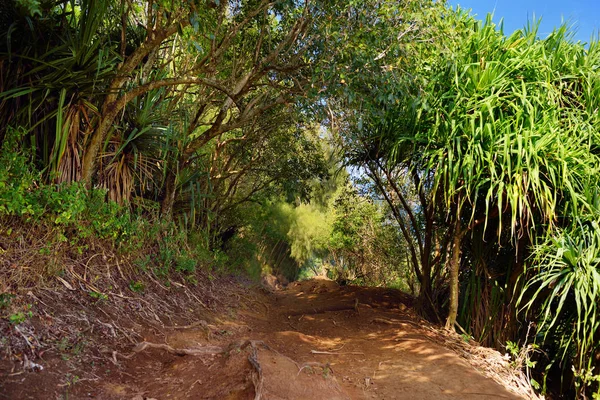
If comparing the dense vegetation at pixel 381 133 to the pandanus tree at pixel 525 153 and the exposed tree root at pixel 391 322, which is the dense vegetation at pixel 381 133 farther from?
the exposed tree root at pixel 391 322

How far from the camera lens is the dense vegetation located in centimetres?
443

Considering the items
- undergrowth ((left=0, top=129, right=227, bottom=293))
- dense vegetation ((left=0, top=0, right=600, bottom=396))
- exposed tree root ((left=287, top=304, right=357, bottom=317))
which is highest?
dense vegetation ((left=0, top=0, right=600, bottom=396))

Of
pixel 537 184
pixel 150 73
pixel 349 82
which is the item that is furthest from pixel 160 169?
pixel 537 184

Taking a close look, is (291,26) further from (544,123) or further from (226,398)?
(226,398)

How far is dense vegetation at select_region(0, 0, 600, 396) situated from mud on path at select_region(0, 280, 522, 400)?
1.03m

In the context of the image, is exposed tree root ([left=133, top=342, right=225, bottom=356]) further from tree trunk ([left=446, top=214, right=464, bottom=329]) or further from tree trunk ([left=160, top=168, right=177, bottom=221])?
tree trunk ([left=446, top=214, right=464, bottom=329])

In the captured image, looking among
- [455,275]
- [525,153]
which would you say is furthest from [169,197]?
[525,153]

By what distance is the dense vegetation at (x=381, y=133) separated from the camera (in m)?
4.43

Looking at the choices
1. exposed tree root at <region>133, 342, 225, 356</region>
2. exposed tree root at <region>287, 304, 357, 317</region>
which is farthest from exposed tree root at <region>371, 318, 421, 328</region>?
exposed tree root at <region>133, 342, 225, 356</region>

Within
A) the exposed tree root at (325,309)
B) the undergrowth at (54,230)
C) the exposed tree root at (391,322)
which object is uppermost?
the undergrowth at (54,230)

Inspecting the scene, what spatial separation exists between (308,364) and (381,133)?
3438mm

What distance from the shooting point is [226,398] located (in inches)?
124

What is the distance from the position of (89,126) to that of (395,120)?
3732 mm

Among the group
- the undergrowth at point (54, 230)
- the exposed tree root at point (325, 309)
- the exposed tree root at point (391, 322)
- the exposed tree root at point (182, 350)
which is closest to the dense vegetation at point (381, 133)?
the undergrowth at point (54, 230)
